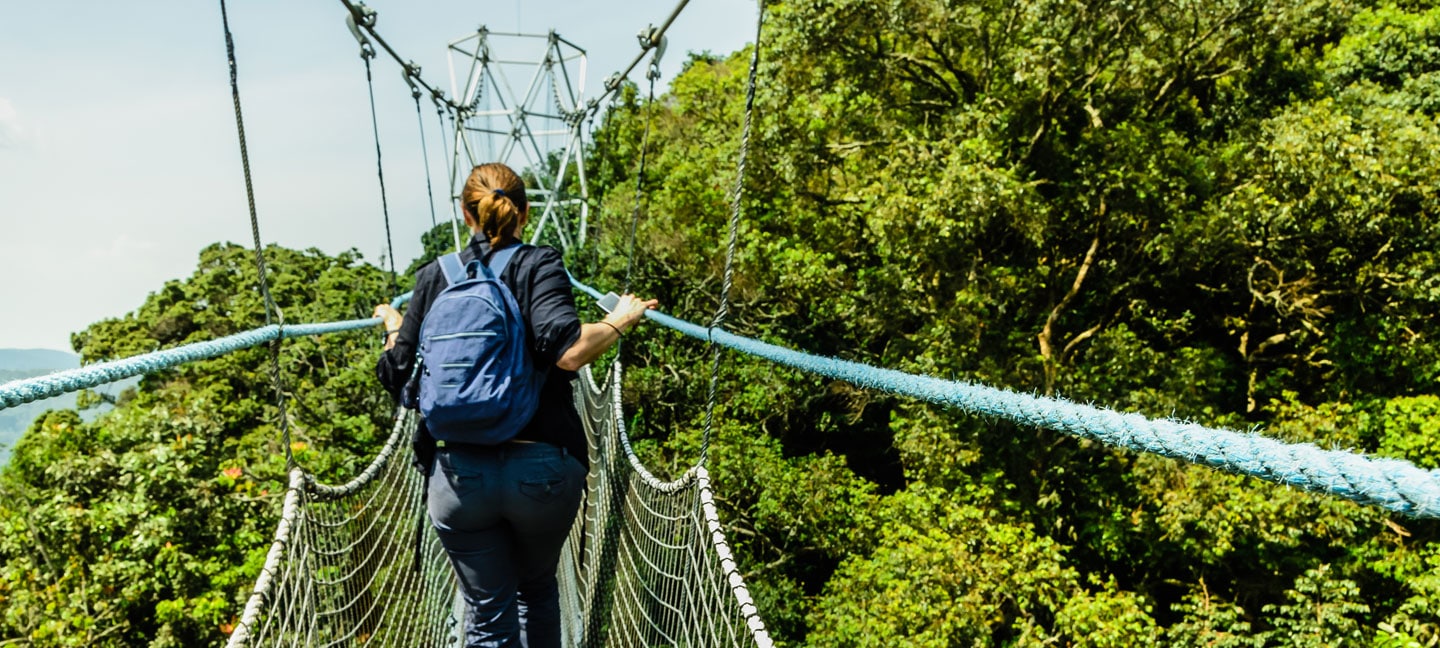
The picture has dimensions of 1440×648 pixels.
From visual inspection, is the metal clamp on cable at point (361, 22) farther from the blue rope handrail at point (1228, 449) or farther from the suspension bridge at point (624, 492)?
the blue rope handrail at point (1228, 449)

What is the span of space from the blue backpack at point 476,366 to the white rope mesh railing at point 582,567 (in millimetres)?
294

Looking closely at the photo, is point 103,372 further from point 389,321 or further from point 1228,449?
point 1228,449

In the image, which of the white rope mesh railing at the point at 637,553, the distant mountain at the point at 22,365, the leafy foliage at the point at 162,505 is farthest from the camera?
the distant mountain at the point at 22,365

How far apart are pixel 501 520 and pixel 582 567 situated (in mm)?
1797

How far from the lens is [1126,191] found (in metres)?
7.51

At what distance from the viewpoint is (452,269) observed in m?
1.43

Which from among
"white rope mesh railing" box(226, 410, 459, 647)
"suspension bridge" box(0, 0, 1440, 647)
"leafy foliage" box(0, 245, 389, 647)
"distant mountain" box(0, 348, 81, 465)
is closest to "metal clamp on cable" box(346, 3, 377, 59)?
"suspension bridge" box(0, 0, 1440, 647)

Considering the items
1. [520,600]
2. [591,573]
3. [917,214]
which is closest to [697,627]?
[520,600]

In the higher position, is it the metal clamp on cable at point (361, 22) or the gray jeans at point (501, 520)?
the metal clamp on cable at point (361, 22)

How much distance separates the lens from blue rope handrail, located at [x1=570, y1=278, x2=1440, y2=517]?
0.49 m

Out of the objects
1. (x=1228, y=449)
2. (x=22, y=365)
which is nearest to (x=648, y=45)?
(x=1228, y=449)

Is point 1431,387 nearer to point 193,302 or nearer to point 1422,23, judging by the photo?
point 1422,23

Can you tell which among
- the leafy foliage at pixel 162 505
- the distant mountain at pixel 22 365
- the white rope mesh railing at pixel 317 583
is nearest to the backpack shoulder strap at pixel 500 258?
the white rope mesh railing at pixel 317 583

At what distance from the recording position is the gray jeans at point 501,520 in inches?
54.4
